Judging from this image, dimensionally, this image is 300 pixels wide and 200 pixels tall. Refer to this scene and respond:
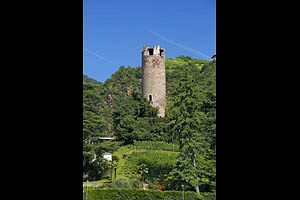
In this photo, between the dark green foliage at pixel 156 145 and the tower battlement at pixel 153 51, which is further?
the tower battlement at pixel 153 51

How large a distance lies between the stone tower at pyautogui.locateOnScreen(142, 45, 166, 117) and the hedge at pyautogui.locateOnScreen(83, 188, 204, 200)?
59.0ft

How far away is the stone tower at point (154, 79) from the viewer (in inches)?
1469

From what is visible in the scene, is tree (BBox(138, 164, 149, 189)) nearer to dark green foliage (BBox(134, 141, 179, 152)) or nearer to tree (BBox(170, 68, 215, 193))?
tree (BBox(170, 68, 215, 193))

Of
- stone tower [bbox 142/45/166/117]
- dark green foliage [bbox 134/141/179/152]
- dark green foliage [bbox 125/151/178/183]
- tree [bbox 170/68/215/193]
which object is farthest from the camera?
stone tower [bbox 142/45/166/117]

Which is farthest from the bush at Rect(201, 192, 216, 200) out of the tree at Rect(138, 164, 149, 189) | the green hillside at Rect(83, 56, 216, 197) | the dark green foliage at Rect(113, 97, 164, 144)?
the dark green foliage at Rect(113, 97, 164, 144)

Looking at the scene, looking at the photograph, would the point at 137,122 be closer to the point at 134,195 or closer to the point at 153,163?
the point at 153,163

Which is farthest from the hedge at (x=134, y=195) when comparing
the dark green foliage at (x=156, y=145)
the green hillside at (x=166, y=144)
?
the dark green foliage at (x=156, y=145)

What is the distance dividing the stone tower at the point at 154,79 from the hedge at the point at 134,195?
18.0 m

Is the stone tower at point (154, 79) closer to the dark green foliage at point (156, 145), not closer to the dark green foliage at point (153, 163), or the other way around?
the dark green foliage at point (156, 145)

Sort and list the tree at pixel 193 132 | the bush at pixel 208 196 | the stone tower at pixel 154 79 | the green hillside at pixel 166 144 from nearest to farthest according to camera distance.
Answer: the bush at pixel 208 196 < the tree at pixel 193 132 < the green hillside at pixel 166 144 < the stone tower at pixel 154 79

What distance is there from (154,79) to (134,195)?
1923 cm

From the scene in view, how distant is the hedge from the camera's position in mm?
19531
